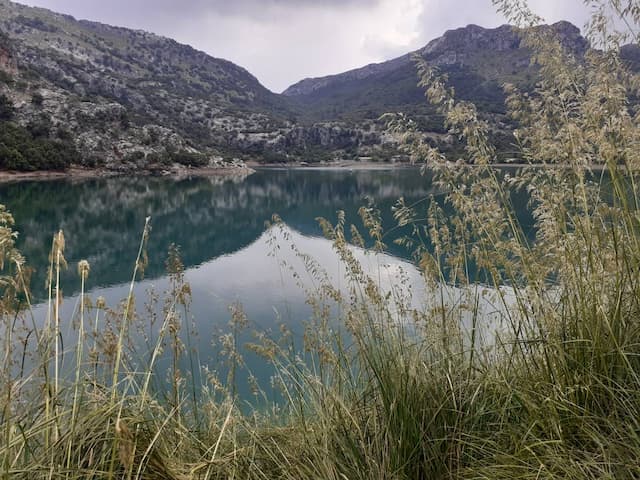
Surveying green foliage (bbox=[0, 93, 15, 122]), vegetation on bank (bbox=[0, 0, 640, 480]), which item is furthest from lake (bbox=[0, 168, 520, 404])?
green foliage (bbox=[0, 93, 15, 122])

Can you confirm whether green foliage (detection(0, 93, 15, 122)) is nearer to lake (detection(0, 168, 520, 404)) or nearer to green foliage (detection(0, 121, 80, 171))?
green foliage (detection(0, 121, 80, 171))

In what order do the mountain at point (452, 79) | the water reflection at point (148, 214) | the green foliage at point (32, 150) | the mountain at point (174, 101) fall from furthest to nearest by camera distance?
1. the mountain at point (452, 79)
2. the mountain at point (174, 101)
3. the green foliage at point (32, 150)
4. the water reflection at point (148, 214)

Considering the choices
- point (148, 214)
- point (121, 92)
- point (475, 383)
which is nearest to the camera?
point (475, 383)

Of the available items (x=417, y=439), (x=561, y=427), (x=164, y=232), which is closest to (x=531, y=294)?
(x=561, y=427)

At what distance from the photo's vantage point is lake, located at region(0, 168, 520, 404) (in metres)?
8.20

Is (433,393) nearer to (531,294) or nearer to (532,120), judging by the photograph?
(531,294)

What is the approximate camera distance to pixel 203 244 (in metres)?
22.6

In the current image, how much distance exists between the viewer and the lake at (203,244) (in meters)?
8.20

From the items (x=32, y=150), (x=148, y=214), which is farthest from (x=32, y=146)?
(x=148, y=214)

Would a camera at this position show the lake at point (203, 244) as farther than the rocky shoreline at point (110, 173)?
No

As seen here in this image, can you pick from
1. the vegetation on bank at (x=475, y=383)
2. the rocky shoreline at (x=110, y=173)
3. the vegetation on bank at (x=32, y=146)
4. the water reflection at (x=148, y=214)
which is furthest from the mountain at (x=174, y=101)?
the water reflection at (x=148, y=214)

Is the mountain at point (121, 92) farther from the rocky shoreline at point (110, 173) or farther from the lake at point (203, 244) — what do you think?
the lake at point (203, 244)

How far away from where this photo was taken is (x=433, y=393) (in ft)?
6.91

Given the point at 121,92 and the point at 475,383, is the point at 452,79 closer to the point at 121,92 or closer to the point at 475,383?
the point at 121,92
